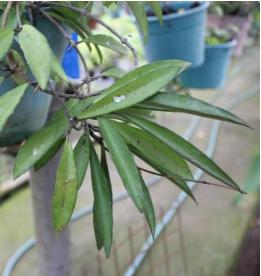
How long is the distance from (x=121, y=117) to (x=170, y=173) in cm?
8

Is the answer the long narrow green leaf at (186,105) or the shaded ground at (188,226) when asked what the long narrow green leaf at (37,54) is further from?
the shaded ground at (188,226)

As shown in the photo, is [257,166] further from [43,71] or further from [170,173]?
[43,71]

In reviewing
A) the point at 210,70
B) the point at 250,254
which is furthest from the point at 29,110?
the point at 250,254

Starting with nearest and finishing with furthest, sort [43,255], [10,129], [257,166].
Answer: [10,129]
[257,166]
[43,255]

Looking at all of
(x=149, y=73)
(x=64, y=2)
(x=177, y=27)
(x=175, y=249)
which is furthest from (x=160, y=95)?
(x=175, y=249)

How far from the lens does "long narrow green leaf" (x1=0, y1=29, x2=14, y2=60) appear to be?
419 mm

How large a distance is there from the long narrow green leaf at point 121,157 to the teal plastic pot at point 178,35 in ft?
2.79

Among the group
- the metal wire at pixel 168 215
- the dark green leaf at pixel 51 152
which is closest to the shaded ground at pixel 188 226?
the metal wire at pixel 168 215

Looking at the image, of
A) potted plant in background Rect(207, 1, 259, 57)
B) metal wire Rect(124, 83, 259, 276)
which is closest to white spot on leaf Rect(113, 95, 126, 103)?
metal wire Rect(124, 83, 259, 276)

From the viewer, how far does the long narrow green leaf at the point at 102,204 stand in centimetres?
49

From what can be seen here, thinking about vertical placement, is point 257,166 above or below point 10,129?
below

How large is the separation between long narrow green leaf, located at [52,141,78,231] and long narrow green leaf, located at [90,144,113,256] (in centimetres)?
6

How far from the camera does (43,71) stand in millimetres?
385

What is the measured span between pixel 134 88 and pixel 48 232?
565 mm
